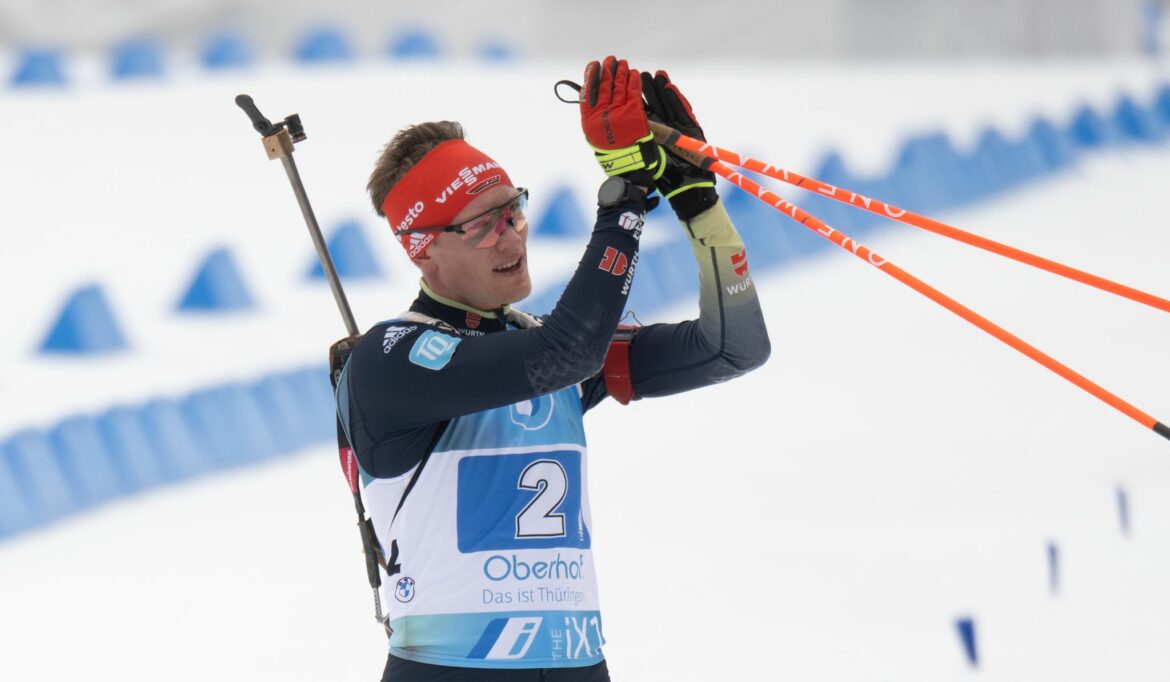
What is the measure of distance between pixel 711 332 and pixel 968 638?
1968 mm

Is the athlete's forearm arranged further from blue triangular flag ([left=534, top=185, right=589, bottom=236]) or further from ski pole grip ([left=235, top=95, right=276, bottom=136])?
blue triangular flag ([left=534, top=185, right=589, bottom=236])

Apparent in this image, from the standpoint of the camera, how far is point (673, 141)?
2467mm

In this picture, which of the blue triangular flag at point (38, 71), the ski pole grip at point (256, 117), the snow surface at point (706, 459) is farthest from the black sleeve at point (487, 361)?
the blue triangular flag at point (38, 71)

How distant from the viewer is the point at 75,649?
4.61m

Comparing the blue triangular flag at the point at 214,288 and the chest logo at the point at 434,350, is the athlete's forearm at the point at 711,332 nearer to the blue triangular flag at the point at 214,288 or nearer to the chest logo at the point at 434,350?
the chest logo at the point at 434,350

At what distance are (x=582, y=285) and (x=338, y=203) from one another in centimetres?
960

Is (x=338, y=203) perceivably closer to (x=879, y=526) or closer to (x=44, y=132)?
(x=44, y=132)

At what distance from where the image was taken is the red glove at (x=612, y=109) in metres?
2.39

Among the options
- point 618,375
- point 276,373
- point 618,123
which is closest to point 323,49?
point 276,373

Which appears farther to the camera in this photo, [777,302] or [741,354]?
[777,302]

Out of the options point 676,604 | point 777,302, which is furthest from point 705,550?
point 777,302

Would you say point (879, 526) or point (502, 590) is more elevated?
point (879, 526)

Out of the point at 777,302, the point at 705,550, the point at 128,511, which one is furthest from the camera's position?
the point at 777,302

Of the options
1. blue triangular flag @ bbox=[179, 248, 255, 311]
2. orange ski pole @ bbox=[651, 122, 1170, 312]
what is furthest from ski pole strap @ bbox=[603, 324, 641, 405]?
blue triangular flag @ bbox=[179, 248, 255, 311]
